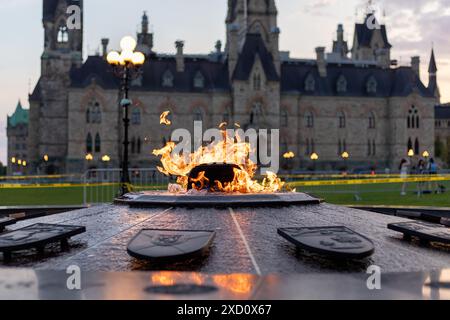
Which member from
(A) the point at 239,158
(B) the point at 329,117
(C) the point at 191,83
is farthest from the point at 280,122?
(A) the point at 239,158

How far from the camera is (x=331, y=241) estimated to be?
5062 mm

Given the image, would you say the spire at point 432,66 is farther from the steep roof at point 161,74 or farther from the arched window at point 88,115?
the arched window at point 88,115

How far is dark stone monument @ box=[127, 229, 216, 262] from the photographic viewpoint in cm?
466

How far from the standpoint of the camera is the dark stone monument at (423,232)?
5749 mm

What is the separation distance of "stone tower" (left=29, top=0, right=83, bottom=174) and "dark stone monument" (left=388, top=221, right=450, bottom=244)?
197ft

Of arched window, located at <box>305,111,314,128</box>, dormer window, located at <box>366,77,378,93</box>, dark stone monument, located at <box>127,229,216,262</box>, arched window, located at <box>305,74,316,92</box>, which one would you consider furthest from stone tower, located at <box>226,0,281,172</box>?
dark stone monument, located at <box>127,229,216,262</box>

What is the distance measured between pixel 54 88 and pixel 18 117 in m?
63.5

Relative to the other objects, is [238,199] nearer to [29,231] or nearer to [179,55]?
[29,231]

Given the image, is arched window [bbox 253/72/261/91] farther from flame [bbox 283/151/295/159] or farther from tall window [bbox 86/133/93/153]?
tall window [bbox 86/133/93/153]

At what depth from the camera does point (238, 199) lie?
725 cm

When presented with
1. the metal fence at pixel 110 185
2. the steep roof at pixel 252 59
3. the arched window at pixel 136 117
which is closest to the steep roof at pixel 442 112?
the steep roof at pixel 252 59

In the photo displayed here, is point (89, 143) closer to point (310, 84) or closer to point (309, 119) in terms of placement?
point (309, 119)

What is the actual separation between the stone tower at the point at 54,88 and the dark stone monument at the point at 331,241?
198ft

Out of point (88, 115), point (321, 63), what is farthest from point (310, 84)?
point (88, 115)
